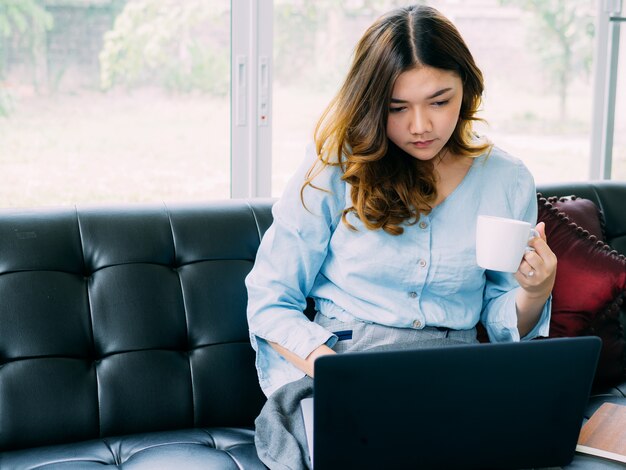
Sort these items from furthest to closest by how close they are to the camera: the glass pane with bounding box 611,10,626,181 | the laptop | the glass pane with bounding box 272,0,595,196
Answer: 1. the glass pane with bounding box 611,10,626,181
2. the glass pane with bounding box 272,0,595,196
3. the laptop

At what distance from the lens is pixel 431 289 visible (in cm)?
165

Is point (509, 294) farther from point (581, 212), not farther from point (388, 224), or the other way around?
point (581, 212)

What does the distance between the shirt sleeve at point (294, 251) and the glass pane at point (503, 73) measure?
112cm

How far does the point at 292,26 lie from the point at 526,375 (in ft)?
6.04

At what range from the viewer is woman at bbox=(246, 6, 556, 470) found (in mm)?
1550

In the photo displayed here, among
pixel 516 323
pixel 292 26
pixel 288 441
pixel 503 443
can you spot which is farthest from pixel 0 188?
pixel 503 443

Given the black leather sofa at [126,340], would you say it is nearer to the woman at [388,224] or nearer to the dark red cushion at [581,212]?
the woman at [388,224]

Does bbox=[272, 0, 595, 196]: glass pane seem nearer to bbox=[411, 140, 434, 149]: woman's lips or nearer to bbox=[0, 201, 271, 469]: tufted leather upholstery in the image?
bbox=[0, 201, 271, 469]: tufted leather upholstery

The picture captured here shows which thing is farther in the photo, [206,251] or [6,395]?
[206,251]

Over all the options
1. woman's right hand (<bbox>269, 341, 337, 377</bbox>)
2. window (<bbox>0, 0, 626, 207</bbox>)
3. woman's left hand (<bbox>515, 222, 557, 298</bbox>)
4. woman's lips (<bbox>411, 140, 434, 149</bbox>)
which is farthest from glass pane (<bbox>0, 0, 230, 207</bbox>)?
woman's left hand (<bbox>515, 222, 557, 298</bbox>)

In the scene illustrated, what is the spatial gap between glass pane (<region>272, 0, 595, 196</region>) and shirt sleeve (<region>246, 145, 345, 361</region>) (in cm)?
112

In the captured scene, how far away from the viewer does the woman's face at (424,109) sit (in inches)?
60.0

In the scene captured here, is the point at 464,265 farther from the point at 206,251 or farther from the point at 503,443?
the point at 206,251

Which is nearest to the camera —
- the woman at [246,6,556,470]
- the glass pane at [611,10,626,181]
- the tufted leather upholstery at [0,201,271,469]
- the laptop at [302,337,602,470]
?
the laptop at [302,337,602,470]
